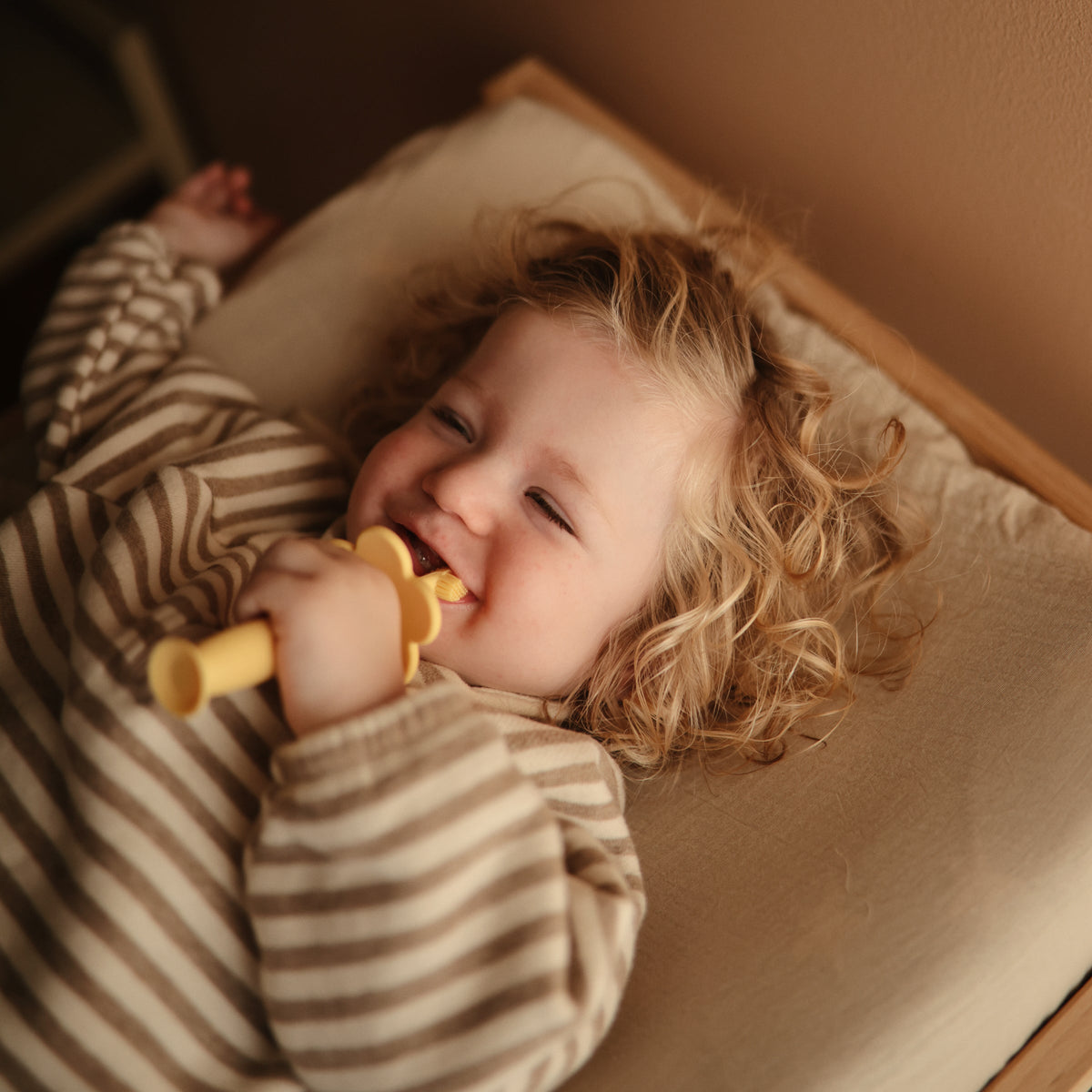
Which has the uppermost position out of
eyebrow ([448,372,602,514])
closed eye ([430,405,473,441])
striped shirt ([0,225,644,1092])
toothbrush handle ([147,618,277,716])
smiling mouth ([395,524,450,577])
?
eyebrow ([448,372,602,514])

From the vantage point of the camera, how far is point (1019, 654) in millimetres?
851

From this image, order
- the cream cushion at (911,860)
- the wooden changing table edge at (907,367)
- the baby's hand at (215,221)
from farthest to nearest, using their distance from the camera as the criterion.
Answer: the baby's hand at (215,221) → the wooden changing table edge at (907,367) → the cream cushion at (911,860)

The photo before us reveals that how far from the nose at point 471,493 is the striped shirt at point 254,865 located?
0.13 meters

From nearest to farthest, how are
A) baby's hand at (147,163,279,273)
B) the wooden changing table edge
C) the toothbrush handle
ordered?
the toothbrush handle
the wooden changing table edge
baby's hand at (147,163,279,273)

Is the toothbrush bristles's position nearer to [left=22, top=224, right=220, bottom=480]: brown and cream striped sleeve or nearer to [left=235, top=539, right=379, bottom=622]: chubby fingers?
[left=235, top=539, right=379, bottom=622]: chubby fingers

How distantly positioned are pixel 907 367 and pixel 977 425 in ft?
0.30

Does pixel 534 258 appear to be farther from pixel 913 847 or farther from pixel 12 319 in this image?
pixel 12 319

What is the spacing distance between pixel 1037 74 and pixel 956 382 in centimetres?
30

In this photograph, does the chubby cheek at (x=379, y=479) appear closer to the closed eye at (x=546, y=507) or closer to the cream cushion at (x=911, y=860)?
the closed eye at (x=546, y=507)

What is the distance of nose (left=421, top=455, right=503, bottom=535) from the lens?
77 centimetres

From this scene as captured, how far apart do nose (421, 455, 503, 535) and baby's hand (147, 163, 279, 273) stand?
0.63m

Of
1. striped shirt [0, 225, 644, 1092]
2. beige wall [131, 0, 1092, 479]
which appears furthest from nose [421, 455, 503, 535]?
beige wall [131, 0, 1092, 479]

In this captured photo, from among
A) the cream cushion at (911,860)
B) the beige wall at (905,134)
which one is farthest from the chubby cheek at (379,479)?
the beige wall at (905,134)

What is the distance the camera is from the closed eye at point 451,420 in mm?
837
